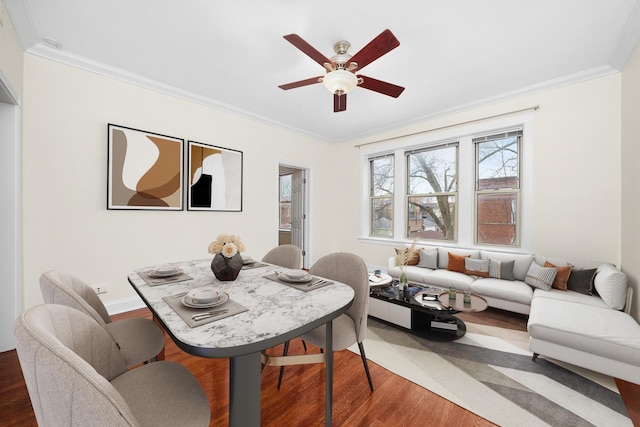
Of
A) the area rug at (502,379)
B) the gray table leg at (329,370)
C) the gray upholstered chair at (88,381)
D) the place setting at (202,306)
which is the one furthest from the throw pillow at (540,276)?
the gray upholstered chair at (88,381)

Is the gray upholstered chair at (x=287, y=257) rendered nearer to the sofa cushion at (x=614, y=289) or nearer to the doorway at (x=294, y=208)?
the doorway at (x=294, y=208)

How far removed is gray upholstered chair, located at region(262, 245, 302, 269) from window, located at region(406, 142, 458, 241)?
284 centimetres

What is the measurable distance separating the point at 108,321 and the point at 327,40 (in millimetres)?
2706

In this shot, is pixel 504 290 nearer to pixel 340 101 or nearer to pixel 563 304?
pixel 563 304

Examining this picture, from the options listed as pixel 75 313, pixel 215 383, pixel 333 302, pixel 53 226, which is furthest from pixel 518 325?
pixel 53 226

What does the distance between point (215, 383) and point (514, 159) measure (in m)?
4.35

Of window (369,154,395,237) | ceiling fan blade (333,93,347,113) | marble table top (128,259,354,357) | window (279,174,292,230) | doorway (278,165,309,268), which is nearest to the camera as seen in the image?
marble table top (128,259,354,357)

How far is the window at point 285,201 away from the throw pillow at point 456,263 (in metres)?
3.35

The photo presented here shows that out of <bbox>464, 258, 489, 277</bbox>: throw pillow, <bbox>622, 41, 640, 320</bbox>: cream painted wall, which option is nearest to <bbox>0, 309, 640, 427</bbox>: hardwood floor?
<bbox>622, 41, 640, 320</bbox>: cream painted wall

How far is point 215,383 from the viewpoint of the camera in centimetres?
183

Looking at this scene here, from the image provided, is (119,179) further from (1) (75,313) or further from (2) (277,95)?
(1) (75,313)

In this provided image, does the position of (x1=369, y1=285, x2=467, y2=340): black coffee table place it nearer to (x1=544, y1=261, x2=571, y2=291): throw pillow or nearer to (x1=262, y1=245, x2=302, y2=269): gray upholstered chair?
(x1=262, y1=245, x2=302, y2=269): gray upholstered chair

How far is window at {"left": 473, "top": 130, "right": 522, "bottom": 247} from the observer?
142 inches

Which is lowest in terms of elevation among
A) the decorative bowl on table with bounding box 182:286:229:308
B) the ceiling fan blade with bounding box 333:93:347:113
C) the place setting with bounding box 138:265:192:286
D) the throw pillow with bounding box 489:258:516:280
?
the throw pillow with bounding box 489:258:516:280
